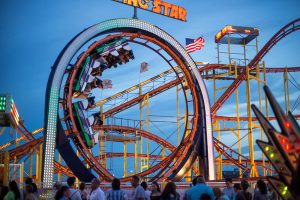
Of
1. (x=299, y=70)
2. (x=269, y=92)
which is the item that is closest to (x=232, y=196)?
(x=269, y=92)

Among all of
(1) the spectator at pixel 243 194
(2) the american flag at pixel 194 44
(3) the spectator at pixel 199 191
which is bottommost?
(1) the spectator at pixel 243 194

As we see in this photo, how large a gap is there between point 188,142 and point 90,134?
3970mm

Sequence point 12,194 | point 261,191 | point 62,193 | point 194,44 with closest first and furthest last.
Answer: point 62,193 < point 12,194 < point 261,191 < point 194,44

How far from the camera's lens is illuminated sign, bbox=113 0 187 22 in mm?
18391

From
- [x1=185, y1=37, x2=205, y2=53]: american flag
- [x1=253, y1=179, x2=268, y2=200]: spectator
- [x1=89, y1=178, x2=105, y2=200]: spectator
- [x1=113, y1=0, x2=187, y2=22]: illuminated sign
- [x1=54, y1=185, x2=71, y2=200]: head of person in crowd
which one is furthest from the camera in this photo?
[x1=185, y1=37, x2=205, y2=53]: american flag

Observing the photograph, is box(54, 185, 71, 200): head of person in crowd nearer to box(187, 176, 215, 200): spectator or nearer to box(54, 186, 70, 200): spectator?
box(54, 186, 70, 200): spectator

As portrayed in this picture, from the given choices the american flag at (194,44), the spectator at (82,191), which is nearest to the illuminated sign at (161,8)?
the american flag at (194,44)

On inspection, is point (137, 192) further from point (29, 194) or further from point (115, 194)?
point (29, 194)

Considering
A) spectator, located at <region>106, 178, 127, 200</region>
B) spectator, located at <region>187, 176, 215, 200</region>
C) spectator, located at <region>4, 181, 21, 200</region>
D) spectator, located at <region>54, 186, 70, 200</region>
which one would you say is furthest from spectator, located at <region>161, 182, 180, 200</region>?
spectator, located at <region>4, 181, 21, 200</region>

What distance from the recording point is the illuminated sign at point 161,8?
18.4 m

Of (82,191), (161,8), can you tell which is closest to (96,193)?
(82,191)

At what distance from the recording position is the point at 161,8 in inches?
764

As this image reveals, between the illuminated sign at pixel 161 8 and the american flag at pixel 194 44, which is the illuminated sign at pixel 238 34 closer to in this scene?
the american flag at pixel 194 44

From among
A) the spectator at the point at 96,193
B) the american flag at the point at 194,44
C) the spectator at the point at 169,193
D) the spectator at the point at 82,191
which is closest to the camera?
the spectator at the point at 169,193
